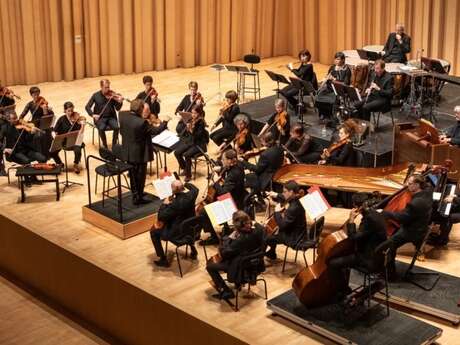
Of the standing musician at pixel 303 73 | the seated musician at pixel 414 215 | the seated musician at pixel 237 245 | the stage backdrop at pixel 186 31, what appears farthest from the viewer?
the stage backdrop at pixel 186 31

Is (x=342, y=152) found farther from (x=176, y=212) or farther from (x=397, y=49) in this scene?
(x=397, y=49)

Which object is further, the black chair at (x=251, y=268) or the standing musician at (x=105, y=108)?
the standing musician at (x=105, y=108)

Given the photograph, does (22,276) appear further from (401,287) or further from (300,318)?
(401,287)

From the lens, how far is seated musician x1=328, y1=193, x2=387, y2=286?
24.3 ft

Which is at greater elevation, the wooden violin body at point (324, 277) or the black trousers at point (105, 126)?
the black trousers at point (105, 126)

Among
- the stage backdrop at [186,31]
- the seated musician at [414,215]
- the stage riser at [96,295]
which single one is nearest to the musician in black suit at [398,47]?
the stage backdrop at [186,31]

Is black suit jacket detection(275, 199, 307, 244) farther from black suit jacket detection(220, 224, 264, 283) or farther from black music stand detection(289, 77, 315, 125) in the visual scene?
black music stand detection(289, 77, 315, 125)

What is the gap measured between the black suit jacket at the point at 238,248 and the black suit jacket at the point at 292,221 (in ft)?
1.69

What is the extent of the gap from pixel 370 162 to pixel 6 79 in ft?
25.8

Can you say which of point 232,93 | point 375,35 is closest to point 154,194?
point 232,93

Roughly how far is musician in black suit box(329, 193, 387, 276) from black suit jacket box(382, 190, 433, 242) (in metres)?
0.53

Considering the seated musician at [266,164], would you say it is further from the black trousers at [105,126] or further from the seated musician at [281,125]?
the black trousers at [105,126]

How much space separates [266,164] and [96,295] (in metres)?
2.76

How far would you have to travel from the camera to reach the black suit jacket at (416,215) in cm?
803
